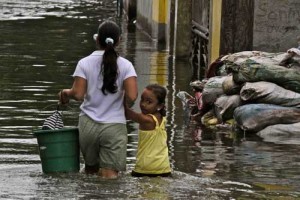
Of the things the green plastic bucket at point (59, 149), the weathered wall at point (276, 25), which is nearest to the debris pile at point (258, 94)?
the weathered wall at point (276, 25)

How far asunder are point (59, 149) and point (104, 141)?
0.42 m

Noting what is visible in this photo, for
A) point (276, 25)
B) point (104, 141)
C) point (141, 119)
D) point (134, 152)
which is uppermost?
point (141, 119)

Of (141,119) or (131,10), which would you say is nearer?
(141,119)

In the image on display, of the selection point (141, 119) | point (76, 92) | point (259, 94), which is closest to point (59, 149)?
point (76, 92)

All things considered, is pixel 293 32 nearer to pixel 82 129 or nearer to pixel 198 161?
pixel 198 161

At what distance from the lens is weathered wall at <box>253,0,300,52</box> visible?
17516 millimetres

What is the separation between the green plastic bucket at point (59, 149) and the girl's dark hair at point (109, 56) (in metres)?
0.51

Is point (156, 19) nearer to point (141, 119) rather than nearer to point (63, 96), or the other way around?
point (141, 119)

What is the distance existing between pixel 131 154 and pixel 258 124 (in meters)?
2.31

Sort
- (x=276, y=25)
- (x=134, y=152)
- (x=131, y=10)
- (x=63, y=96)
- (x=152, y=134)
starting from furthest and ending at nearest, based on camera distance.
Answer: (x=131, y=10) → (x=276, y=25) → (x=134, y=152) → (x=152, y=134) → (x=63, y=96)

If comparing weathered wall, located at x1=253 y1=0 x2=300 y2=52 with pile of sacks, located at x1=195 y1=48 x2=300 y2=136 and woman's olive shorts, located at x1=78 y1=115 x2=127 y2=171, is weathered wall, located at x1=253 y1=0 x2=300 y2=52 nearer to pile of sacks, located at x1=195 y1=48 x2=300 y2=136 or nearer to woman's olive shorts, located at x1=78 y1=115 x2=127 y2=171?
pile of sacks, located at x1=195 y1=48 x2=300 y2=136

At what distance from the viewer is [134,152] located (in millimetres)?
11742

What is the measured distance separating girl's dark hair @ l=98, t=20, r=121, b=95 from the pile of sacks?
435 centimetres

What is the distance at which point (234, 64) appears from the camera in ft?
46.8
